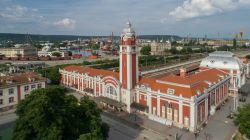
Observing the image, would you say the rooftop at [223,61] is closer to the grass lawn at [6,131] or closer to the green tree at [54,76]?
the green tree at [54,76]

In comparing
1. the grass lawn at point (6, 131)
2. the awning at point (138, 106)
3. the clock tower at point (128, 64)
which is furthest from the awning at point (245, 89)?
the grass lawn at point (6, 131)

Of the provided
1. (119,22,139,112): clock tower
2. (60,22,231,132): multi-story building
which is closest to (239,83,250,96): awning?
(60,22,231,132): multi-story building

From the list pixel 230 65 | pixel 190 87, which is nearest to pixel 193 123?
pixel 190 87

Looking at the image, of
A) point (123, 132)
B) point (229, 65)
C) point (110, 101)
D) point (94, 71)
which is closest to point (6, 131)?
point (123, 132)

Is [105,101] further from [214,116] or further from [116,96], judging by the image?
[214,116]

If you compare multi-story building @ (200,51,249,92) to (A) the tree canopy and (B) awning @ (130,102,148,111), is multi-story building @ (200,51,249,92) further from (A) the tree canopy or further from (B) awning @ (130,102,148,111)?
(A) the tree canopy
